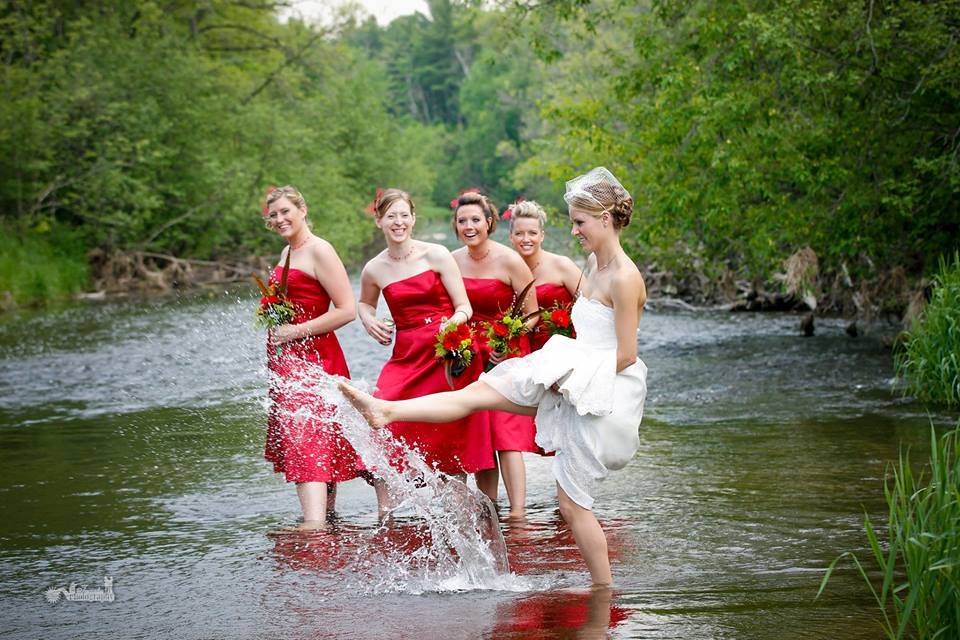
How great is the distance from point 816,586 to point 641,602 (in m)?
0.97

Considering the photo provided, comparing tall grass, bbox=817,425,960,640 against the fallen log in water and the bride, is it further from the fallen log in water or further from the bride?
the fallen log in water

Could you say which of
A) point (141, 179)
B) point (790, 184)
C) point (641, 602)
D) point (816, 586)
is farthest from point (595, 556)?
point (141, 179)

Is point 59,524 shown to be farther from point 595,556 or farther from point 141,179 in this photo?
point 141,179

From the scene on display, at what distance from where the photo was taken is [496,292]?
860 centimetres

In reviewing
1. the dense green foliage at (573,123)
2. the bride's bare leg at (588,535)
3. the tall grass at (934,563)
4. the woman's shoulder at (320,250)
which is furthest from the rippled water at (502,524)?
the dense green foliage at (573,123)

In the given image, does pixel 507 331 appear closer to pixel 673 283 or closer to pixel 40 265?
pixel 673 283

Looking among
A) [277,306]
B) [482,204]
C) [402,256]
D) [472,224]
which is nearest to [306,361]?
[277,306]

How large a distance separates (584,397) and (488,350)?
2539 millimetres

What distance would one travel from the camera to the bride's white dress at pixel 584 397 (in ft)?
19.7

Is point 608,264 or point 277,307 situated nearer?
point 608,264

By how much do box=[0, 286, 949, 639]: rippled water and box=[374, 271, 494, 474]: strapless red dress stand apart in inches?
22.0

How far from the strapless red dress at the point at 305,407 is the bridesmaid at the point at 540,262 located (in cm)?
147

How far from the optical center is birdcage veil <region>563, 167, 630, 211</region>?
240 inches

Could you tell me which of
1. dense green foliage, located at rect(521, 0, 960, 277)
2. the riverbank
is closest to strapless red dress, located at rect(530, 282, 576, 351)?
dense green foliage, located at rect(521, 0, 960, 277)
